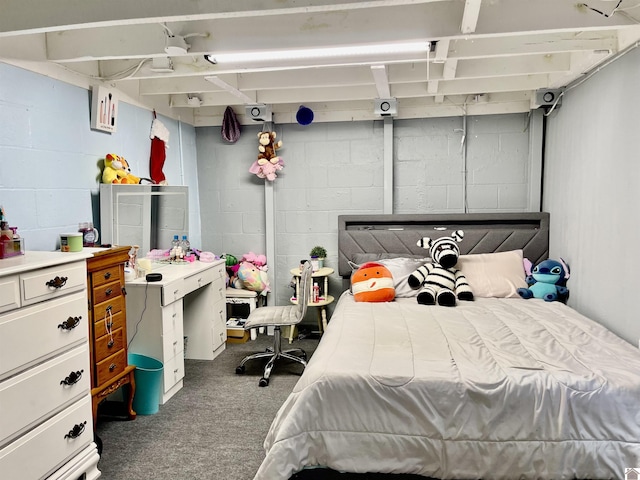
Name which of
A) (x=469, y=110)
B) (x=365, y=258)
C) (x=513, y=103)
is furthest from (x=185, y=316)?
(x=513, y=103)

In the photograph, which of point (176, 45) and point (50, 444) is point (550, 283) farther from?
point (50, 444)

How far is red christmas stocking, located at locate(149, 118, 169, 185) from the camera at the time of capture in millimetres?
4234

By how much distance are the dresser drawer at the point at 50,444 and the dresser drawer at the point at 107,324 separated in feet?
1.25

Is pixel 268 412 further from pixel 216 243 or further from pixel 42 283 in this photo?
pixel 216 243

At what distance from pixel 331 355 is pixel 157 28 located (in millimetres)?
2107

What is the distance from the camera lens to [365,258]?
4.52 m

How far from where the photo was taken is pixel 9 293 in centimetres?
198

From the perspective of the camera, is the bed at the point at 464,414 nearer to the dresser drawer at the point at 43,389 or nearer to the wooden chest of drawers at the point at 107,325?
the dresser drawer at the point at 43,389

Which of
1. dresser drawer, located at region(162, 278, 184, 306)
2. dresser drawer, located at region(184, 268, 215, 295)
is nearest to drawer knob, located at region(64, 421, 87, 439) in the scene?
dresser drawer, located at region(162, 278, 184, 306)

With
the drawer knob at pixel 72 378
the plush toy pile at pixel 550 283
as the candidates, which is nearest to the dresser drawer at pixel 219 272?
the drawer knob at pixel 72 378

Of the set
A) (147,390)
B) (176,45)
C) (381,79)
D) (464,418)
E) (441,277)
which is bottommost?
(147,390)

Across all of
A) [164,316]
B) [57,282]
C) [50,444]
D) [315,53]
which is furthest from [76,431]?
[315,53]

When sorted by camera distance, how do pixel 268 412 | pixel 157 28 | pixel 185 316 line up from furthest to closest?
pixel 185 316 < pixel 268 412 < pixel 157 28

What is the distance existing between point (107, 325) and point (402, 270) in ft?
7.69
